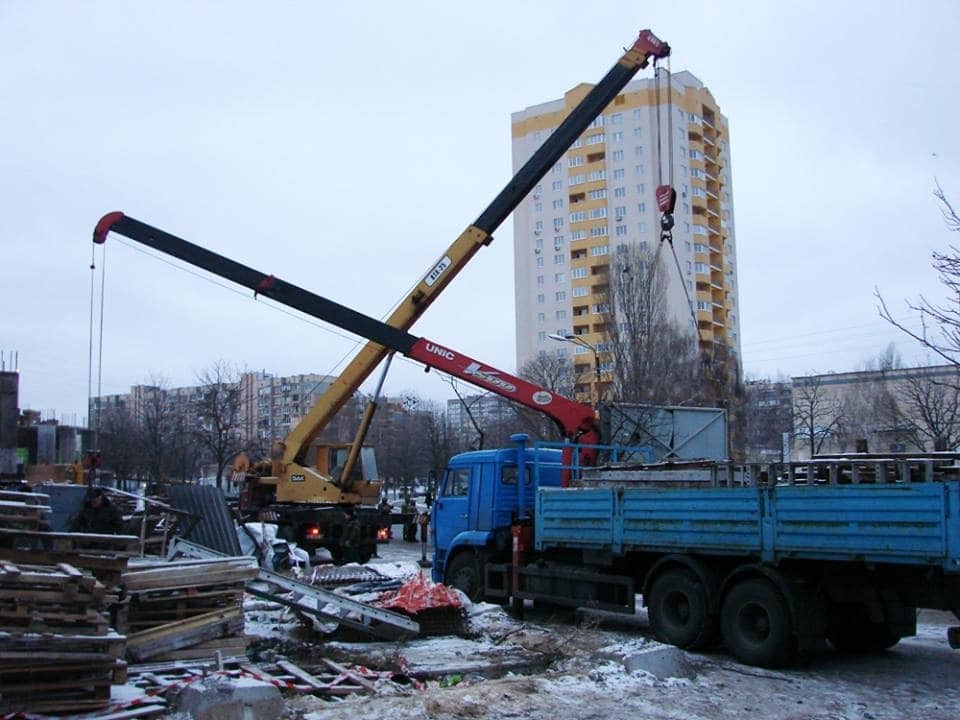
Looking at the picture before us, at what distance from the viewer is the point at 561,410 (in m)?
17.0

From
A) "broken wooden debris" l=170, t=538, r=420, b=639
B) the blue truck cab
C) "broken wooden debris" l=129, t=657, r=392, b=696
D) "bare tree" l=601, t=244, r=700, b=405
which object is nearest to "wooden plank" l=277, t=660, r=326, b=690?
"broken wooden debris" l=129, t=657, r=392, b=696

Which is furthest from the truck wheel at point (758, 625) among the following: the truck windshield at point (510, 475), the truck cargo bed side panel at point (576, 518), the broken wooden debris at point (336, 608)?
the truck windshield at point (510, 475)

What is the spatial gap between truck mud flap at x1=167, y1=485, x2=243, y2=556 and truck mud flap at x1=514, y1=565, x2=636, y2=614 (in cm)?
647

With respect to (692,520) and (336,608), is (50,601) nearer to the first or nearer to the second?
(336,608)

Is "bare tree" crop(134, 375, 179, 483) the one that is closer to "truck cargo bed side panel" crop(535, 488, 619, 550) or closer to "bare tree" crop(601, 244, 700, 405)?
"bare tree" crop(601, 244, 700, 405)

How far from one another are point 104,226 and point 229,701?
1389 centimetres

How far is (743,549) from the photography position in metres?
10.7

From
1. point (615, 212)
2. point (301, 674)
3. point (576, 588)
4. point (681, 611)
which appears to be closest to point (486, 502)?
point (576, 588)

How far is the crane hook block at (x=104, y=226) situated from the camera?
18.9 meters

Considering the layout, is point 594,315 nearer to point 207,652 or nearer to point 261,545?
point 261,545

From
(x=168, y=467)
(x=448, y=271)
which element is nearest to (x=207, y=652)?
(x=448, y=271)

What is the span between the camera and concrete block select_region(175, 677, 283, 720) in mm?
7387

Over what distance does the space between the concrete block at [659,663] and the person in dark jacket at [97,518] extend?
735cm

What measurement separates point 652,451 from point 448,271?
5.81 meters
